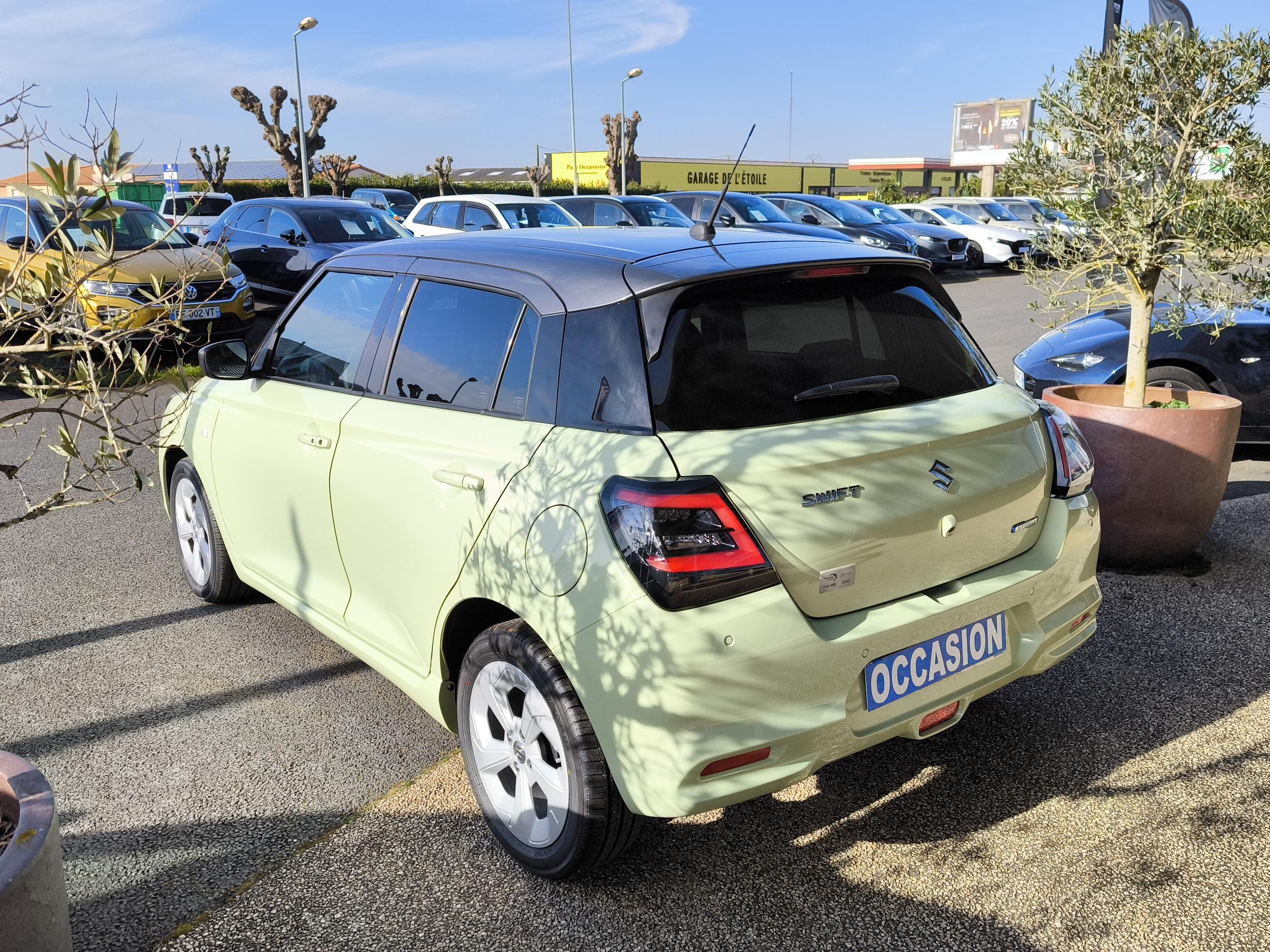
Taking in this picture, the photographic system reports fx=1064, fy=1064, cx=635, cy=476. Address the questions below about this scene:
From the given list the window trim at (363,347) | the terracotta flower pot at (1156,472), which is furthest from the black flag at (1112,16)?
the window trim at (363,347)

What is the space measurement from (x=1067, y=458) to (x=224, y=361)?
311cm

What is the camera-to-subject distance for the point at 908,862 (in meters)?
2.91

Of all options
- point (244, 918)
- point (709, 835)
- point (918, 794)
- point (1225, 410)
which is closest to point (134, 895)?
point (244, 918)

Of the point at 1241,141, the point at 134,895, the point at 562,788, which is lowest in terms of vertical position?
the point at 134,895

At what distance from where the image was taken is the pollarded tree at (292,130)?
39625mm

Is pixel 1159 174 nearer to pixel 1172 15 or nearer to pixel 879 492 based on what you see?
pixel 1172 15

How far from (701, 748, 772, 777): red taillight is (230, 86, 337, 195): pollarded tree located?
39956 mm

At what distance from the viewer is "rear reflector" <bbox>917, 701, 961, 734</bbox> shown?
9.02 ft

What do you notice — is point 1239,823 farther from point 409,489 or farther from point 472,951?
point 409,489

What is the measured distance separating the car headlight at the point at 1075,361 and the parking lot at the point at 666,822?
2.71m

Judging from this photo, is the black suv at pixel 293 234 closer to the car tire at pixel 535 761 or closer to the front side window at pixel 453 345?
the front side window at pixel 453 345

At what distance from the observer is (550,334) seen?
2.86 meters

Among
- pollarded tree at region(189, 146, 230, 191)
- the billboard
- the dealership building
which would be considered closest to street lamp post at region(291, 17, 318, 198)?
pollarded tree at region(189, 146, 230, 191)

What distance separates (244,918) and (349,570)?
1120 millimetres
